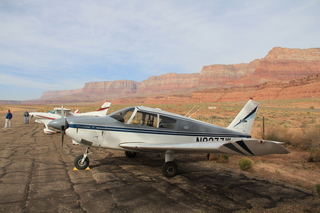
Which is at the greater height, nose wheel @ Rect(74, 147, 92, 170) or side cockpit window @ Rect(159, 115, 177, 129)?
side cockpit window @ Rect(159, 115, 177, 129)

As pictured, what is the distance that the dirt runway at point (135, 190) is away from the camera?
4309 millimetres

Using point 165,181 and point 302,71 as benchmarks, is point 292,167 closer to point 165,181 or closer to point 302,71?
point 165,181

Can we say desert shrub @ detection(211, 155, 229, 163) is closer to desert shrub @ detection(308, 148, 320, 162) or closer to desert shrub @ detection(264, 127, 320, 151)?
desert shrub @ detection(308, 148, 320, 162)

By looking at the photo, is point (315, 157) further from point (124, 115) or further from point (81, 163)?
point (81, 163)

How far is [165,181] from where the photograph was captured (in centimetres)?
605

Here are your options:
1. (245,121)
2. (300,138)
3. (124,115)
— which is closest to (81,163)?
(124,115)

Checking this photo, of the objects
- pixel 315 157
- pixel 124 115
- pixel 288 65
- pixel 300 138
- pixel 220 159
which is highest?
pixel 288 65

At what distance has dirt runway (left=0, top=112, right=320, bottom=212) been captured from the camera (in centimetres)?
431

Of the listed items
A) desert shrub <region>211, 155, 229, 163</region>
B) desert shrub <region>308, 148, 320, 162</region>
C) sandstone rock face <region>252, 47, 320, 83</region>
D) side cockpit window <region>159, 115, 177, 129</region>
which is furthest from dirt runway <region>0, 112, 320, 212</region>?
sandstone rock face <region>252, 47, 320, 83</region>

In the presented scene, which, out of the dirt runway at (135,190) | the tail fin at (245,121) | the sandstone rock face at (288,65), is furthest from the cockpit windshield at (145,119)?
the sandstone rock face at (288,65)

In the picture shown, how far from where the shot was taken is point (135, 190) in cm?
518

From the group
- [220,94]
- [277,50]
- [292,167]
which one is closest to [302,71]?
[277,50]

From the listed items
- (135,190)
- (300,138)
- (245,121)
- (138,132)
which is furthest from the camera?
(300,138)

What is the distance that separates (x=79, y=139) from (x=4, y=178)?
2.18 m
